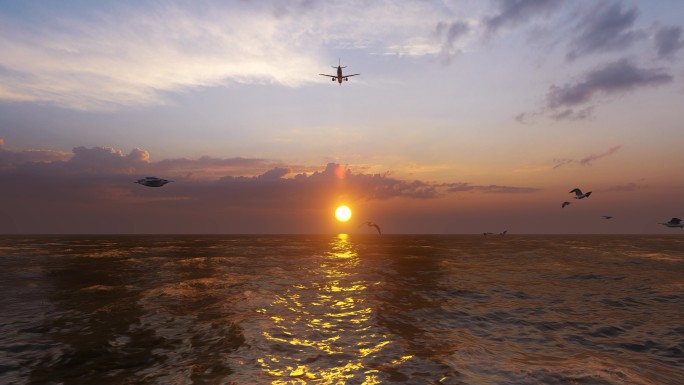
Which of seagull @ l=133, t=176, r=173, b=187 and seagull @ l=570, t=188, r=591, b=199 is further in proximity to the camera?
seagull @ l=570, t=188, r=591, b=199

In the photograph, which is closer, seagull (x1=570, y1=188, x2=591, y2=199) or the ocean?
the ocean

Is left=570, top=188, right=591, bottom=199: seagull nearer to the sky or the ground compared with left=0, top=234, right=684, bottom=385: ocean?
nearer to the sky

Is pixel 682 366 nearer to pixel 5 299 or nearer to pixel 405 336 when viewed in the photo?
pixel 405 336

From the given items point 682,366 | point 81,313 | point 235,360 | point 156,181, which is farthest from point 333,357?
point 156,181

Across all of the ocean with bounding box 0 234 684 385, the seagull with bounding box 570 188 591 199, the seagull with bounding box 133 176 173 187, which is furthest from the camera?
the seagull with bounding box 570 188 591 199

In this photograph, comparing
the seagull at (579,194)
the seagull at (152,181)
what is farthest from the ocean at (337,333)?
the seagull at (579,194)

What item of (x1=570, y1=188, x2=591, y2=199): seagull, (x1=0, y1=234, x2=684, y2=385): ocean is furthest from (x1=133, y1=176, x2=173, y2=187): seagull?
(x1=570, y1=188, x2=591, y2=199): seagull

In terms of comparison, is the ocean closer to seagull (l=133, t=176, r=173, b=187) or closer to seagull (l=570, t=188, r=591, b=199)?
seagull (l=133, t=176, r=173, b=187)

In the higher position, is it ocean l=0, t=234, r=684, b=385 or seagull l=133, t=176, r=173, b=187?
seagull l=133, t=176, r=173, b=187

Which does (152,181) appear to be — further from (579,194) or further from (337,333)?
(579,194)

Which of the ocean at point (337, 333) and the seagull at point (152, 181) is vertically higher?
the seagull at point (152, 181)

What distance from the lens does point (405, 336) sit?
1352cm

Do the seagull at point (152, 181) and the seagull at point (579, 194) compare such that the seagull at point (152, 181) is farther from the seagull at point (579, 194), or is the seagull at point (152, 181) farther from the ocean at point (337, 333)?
Answer: the seagull at point (579, 194)

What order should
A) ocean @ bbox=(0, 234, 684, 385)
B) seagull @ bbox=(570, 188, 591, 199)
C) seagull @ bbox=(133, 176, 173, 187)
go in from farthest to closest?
1. seagull @ bbox=(570, 188, 591, 199)
2. seagull @ bbox=(133, 176, 173, 187)
3. ocean @ bbox=(0, 234, 684, 385)
